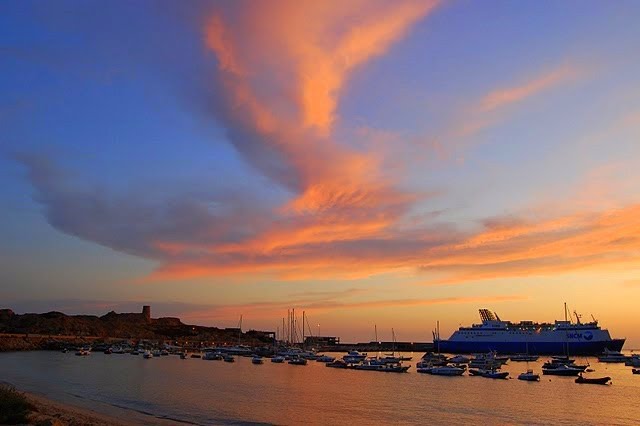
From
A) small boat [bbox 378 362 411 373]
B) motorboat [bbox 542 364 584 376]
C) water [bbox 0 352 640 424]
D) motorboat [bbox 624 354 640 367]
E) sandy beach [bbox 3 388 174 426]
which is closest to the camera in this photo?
sandy beach [bbox 3 388 174 426]

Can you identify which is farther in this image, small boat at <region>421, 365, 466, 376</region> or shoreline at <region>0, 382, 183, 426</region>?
small boat at <region>421, 365, 466, 376</region>

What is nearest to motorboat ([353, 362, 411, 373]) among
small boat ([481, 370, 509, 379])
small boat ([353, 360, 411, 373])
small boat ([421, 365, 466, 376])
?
small boat ([353, 360, 411, 373])

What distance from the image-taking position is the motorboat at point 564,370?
84.0m

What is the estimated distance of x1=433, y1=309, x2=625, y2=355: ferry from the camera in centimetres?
13375

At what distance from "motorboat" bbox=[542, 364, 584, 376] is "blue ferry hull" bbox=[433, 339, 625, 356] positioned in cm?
4560

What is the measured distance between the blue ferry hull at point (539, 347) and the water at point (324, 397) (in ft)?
192

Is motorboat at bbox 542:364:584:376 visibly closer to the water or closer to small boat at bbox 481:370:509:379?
the water

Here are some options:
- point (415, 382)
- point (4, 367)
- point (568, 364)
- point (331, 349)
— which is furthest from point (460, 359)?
A: point (331, 349)

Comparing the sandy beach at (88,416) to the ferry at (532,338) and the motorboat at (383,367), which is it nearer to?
the motorboat at (383,367)

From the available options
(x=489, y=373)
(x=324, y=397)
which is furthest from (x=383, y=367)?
(x=324, y=397)

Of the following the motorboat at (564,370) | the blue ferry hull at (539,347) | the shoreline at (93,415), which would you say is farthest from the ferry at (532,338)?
the shoreline at (93,415)

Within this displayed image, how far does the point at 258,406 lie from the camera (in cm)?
4538

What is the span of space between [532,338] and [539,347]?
2.74m

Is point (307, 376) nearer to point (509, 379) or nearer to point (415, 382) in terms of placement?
point (415, 382)
